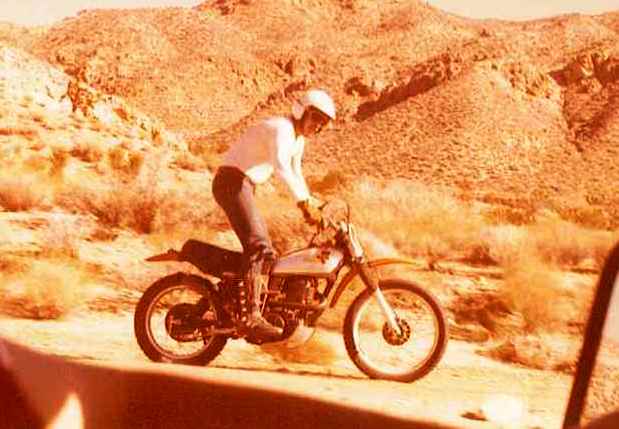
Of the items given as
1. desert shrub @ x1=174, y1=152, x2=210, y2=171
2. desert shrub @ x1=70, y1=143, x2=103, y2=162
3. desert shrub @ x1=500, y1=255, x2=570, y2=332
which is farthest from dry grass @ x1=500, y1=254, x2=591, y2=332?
desert shrub @ x1=70, y1=143, x2=103, y2=162

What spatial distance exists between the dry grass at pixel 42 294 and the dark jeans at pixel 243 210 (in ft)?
12.0

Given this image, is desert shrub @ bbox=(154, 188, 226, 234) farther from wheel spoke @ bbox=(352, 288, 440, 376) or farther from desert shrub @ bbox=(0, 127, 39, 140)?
desert shrub @ bbox=(0, 127, 39, 140)

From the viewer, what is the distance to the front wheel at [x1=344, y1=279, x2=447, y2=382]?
873 centimetres

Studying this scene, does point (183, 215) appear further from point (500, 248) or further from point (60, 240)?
point (500, 248)

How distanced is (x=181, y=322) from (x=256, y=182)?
3.93 ft

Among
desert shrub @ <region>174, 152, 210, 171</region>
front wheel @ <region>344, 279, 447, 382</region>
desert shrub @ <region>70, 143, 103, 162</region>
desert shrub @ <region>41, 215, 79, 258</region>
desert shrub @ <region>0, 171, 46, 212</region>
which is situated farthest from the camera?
desert shrub @ <region>70, 143, 103, 162</region>

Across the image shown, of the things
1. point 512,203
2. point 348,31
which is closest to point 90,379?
point 512,203

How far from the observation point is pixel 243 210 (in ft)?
28.1

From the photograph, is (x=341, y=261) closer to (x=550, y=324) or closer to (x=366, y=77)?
(x=550, y=324)

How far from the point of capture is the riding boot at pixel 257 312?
28.1 feet

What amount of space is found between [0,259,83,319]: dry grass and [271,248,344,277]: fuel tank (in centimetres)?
380

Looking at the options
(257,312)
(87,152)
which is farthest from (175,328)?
(87,152)

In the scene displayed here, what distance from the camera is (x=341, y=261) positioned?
8.79 m

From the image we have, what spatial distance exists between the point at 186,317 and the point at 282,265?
31.9 inches
